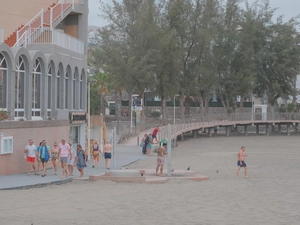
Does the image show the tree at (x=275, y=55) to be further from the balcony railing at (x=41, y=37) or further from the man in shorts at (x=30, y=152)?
the man in shorts at (x=30, y=152)

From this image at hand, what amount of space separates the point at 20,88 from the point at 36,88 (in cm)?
142

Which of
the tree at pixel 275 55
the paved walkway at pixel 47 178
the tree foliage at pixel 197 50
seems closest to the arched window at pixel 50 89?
the paved walkway at pixel 47 178

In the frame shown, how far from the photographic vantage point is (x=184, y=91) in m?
73.9

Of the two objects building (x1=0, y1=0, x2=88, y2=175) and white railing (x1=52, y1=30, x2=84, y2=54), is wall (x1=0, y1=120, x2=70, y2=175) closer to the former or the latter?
building (x1=0, y1=0, x2=88, y2=175)

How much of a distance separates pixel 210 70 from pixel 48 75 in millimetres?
46865

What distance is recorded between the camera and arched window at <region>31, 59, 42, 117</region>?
97.0ft

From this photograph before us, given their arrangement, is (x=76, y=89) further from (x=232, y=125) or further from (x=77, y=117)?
(x=232, y=125)

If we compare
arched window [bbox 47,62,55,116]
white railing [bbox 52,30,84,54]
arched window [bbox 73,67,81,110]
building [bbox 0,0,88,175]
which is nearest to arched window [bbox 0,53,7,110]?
building [bbox 0,0,88,175]

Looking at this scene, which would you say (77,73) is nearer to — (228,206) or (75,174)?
(75,174)

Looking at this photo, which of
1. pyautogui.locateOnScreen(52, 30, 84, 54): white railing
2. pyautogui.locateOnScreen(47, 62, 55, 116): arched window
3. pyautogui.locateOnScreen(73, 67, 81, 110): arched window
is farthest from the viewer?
pyautogui.locateOnScreen(73, 67, 81, 110): arched window

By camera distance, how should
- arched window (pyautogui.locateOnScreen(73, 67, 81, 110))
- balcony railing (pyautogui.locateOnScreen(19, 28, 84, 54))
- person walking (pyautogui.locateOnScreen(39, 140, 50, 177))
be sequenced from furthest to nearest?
arched window (pyautogui.locateOnScreen(73, 67, 81, 110)) < balcony railing (pyautogui.locateOnScreen(19, 28, 84, 54)) < person walking (pyautogui.locateOnScreen(39, 140, 50, 177))

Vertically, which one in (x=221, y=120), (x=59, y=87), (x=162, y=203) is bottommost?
(x=162, y=203)

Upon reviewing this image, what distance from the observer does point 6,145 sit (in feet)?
83.0

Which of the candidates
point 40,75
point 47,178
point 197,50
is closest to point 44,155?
point 47,178
